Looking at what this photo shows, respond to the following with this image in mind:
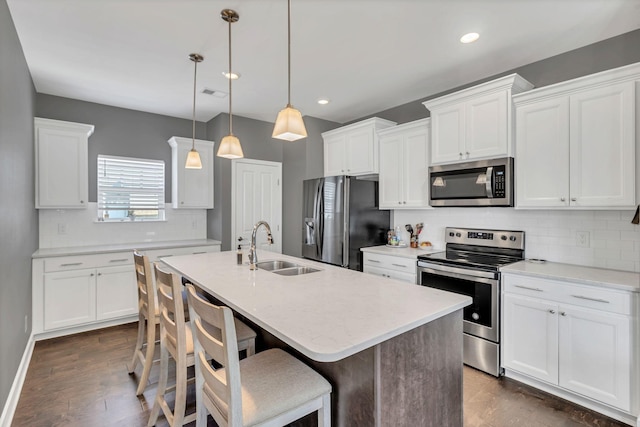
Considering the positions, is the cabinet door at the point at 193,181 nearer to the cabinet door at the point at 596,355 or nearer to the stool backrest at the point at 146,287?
the stool backrest at the point at 146,287

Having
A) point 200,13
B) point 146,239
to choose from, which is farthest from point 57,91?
point 200,13

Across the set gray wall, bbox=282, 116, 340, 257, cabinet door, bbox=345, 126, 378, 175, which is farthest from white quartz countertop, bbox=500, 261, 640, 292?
gray wall, bbox=282, 116, 340, 257

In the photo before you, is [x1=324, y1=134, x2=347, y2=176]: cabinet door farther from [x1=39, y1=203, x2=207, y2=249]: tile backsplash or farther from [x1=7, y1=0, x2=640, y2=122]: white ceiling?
[x1=39, y1=203, x2=207, y2=249]: tile backsplash

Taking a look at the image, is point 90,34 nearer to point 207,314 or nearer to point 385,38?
point 385,38

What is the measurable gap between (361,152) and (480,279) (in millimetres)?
2074

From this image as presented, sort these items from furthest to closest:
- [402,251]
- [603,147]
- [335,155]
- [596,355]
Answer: [335,155] → [402,251] → [603,147] → [596,355]

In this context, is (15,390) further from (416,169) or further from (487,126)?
(487,126)

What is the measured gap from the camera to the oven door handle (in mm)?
2527

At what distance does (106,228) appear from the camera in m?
4.04

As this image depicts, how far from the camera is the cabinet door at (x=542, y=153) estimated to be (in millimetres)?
2430

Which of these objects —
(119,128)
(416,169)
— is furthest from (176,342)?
(119,128)

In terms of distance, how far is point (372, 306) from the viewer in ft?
4.85

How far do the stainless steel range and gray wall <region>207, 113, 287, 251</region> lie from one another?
2619mm

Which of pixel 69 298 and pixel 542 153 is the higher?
pixel 542 153
